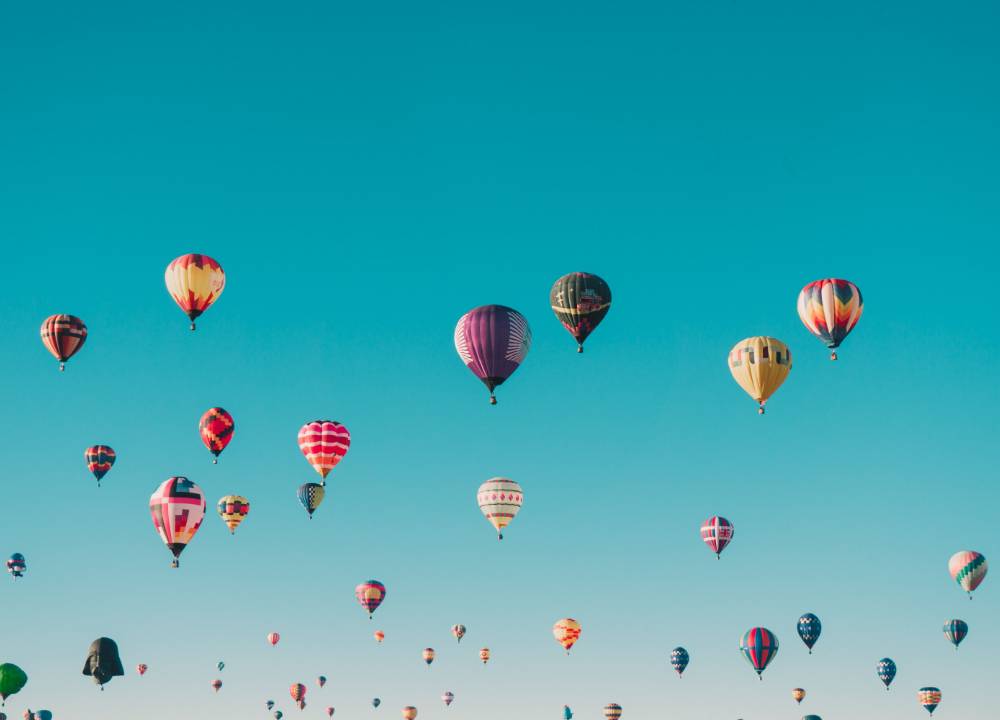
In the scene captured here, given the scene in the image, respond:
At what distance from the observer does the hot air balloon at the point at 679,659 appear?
9012cm

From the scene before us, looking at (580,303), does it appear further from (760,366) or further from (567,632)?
(567,632)

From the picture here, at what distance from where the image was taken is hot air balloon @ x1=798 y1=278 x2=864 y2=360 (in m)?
57.0

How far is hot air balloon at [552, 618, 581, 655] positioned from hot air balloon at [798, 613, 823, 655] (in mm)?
12066

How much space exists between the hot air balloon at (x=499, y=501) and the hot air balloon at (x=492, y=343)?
12.7 metres

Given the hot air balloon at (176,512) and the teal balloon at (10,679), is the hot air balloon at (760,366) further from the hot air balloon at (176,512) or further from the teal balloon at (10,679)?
the teal balloon at (10,679)

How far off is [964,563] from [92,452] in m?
43.9

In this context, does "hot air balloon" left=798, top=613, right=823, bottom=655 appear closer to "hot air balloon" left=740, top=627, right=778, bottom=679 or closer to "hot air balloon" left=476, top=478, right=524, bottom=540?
"hot air balloon" left=740, top=627, right=778, bottom=679

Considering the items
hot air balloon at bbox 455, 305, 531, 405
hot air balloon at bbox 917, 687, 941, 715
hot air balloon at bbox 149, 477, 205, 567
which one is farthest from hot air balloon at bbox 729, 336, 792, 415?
hot air balloon at bbox 917, 687, 941, 715

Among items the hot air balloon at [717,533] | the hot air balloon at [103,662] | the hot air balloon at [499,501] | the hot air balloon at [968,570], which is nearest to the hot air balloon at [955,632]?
the hot air balloon at [968,570]

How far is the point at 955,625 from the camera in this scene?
82.4m

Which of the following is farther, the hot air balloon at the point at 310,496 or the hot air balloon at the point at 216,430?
the hot air balloon at the point at 310,496

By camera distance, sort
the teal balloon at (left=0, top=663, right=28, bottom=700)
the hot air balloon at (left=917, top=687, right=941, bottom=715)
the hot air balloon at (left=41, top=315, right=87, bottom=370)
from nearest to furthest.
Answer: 1. the hot air balloon at (left=41, top=315, right=87, bottom=370)
2. the teal balloon at (left=0, top=663, right=28, bottom=700)
3. the hot air balloon at (left=917, top=687, right=941, bottom=715)

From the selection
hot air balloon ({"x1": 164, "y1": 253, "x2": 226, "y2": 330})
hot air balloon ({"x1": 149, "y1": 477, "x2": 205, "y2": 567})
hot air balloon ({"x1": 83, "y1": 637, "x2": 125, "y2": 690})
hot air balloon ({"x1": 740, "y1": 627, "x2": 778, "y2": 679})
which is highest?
hot air balloon ({"x1": 164, "y1": 253, "x2": 226, "y2": 330})

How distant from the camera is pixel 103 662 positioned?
1564 inches
